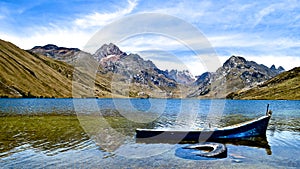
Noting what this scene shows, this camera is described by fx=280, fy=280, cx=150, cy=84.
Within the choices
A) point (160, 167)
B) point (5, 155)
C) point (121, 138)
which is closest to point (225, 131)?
point (121, 138)

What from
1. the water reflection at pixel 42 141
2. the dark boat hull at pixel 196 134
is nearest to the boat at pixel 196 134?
the dark boat hull at pixel 196 134

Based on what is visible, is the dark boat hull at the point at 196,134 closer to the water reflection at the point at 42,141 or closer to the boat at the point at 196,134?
the boat at the point at 196,134

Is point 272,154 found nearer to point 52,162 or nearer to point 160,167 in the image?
point 160,167

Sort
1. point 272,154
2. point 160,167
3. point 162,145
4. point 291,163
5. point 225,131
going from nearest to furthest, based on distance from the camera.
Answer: point 160,167
point 291,163
point 272,154
point 162,145
point 225,131

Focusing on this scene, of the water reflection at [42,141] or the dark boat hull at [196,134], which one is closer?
the water reflection at [42,141]

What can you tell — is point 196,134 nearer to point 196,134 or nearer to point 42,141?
point 196,134

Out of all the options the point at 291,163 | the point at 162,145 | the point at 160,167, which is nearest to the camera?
the point at 160,167

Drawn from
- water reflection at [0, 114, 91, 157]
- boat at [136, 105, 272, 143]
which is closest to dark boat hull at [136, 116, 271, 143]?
boat at [136, 105, 272, 143]

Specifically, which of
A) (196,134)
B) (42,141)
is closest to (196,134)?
(196,134)

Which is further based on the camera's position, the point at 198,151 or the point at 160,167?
the point at 198,151

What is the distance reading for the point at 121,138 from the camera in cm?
3975

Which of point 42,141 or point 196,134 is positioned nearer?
point 42,141

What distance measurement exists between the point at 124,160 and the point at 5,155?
11.8 meters

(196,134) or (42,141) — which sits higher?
(196,134)
